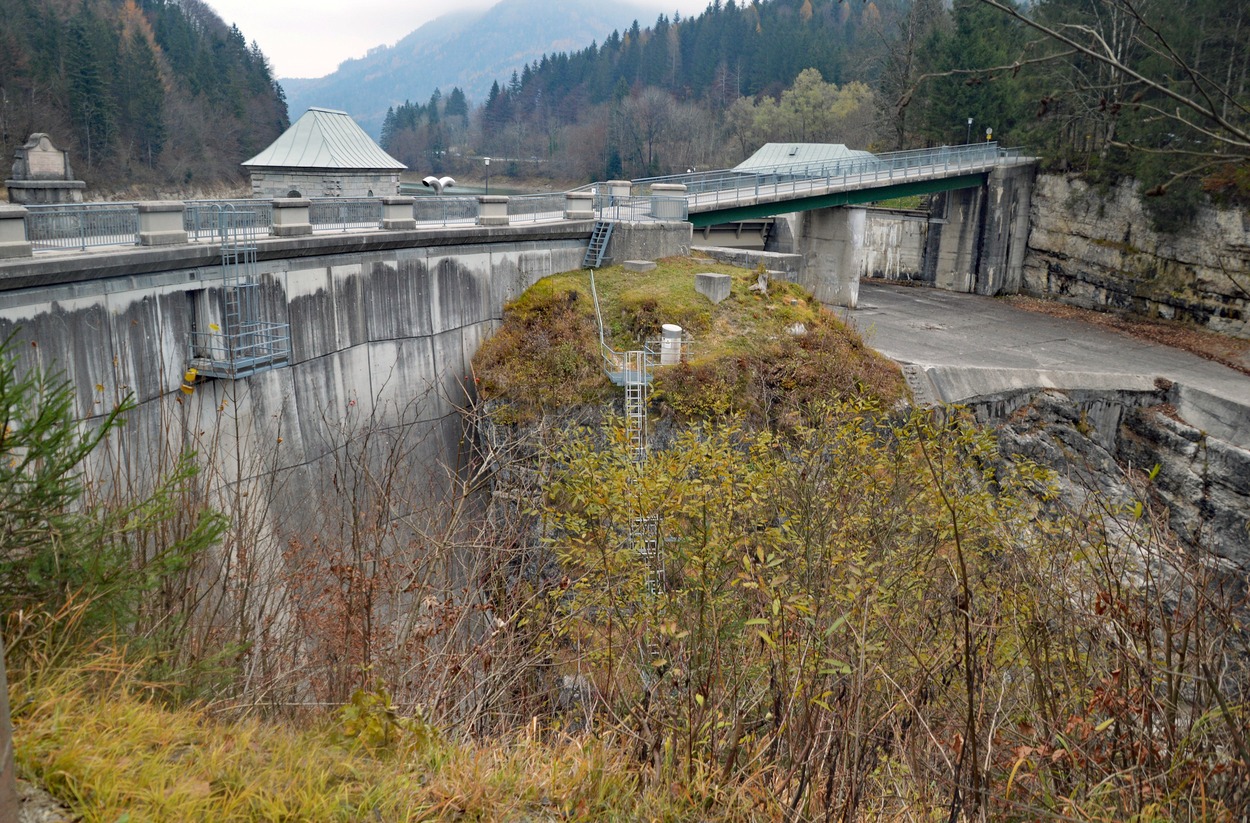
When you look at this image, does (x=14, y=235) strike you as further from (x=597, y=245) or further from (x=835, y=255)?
(x=835, y=255)

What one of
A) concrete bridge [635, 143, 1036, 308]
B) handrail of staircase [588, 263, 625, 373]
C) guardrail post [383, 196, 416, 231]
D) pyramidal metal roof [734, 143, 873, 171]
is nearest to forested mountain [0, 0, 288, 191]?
pyramidal metal roof [734, 143, 873, 171]

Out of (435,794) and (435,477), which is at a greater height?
(435,794)

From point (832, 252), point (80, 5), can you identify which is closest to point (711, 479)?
point (832, 252)

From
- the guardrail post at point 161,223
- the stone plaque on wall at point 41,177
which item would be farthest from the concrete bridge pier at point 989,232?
the guardrail post at point 161,223

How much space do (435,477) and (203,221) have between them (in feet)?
20.0

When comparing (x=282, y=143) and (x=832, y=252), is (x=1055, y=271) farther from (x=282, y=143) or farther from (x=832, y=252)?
(x=282, y=143)

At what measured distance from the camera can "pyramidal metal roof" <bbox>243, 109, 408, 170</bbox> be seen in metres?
27.3

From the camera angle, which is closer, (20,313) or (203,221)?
(20,313)

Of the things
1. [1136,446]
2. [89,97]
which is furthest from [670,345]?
[89,97]

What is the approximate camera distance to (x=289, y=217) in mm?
16734

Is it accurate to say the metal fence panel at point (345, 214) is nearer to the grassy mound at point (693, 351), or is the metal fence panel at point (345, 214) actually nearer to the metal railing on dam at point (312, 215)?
the metal railing on dam at point (312, 215)

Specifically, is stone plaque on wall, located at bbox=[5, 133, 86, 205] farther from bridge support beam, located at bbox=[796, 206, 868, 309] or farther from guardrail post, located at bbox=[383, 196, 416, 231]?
bridge support beam, located at bbox=[796, 206, 868, 309]

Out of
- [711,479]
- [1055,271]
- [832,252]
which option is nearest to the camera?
[711,479]

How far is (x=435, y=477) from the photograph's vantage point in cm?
1834
